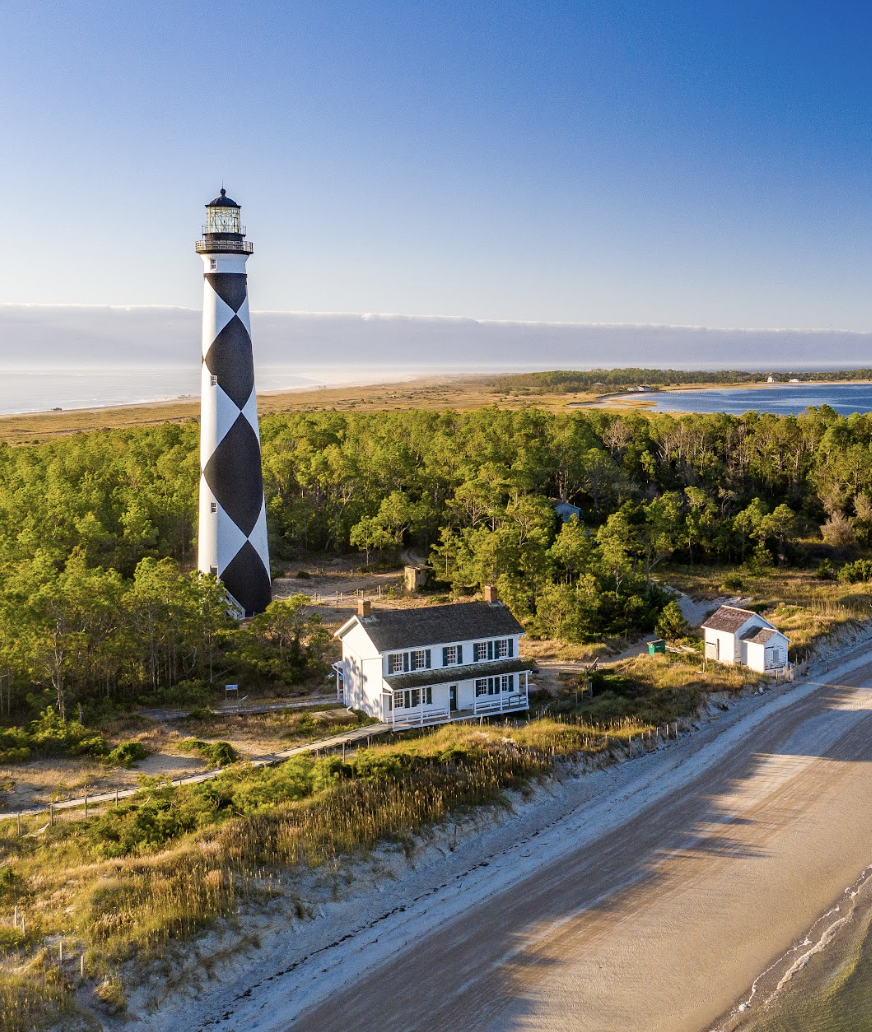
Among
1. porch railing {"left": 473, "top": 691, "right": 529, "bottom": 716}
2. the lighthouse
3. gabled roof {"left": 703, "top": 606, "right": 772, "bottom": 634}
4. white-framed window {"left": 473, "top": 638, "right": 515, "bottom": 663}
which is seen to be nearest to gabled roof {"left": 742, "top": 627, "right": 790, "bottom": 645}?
gabled roof {"left": 703, "top": 606, "right": 772, "bottom": 634}

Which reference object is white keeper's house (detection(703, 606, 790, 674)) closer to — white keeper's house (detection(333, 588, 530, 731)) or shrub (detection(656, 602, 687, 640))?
shrub (detection(656, 602, 687, 640))

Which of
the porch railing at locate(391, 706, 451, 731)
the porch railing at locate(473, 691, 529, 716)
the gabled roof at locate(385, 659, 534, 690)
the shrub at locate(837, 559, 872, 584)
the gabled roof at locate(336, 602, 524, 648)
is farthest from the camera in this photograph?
the shrub at locate(837, 559, 872, 584)

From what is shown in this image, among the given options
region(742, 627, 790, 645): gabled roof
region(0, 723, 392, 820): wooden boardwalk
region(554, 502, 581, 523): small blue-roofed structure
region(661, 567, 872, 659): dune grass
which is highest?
region(554, 502, 581, 523): small blue-roofed structure

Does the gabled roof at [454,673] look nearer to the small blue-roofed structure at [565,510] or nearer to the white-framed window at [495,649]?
the white-framed window at [495,649]

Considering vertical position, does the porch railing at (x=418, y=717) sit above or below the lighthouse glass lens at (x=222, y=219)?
below

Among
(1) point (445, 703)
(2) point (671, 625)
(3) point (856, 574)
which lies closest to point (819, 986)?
(1) point (445, 703)

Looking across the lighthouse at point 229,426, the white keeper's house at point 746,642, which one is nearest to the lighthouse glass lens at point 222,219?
the lighthouse at point 229,426
